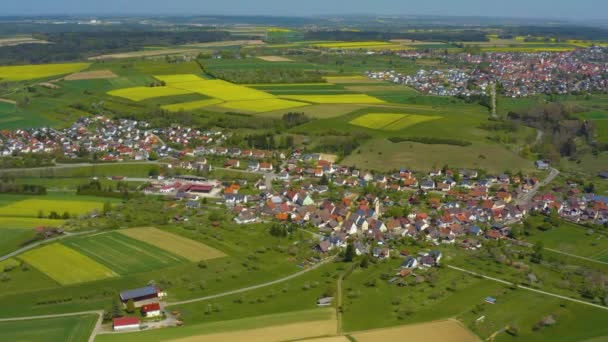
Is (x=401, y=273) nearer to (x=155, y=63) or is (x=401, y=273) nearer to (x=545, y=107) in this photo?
(x=545, y=107)

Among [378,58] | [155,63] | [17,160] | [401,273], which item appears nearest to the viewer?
[401,273]

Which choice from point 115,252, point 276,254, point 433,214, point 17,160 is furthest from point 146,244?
point 17,160

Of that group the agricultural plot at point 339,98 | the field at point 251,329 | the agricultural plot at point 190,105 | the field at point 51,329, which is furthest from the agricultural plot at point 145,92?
the field at point 251,329

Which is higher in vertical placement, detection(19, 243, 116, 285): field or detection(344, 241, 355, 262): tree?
detection(344, 241, 355, 262): tree

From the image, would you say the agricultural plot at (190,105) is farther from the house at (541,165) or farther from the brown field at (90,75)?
the house at (541,165)

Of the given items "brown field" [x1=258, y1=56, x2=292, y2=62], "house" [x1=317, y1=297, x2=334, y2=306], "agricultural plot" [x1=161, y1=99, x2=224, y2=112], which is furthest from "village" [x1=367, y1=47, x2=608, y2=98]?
"house" [x1=317, y1=297, x2=334, y2=306]

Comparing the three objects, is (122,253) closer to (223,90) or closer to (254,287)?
(254,287)

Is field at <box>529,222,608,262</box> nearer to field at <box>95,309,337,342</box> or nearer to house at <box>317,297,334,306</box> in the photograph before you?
house at <box>317,297,334,306</box>

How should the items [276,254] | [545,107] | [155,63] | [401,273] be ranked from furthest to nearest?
[155,63], [545,107], [276,254], [401,273]
